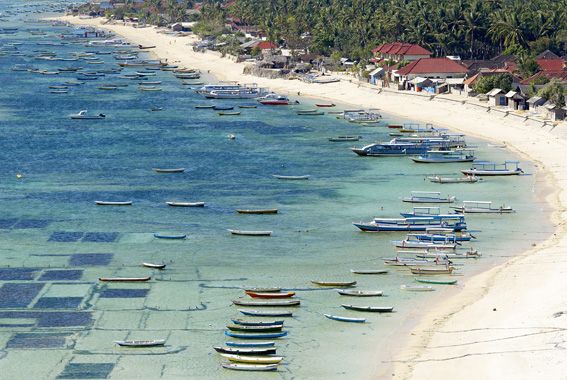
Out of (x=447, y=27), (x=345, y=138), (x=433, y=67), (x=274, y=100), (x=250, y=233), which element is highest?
(x=447, y=27)

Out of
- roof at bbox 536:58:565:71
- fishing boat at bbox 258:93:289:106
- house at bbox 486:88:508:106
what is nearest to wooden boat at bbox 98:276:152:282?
house at bbox 486:88:508:106

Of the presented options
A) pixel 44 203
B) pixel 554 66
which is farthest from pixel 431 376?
pixel 554 66

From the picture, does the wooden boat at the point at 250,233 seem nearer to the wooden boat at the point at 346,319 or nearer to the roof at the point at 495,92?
the wooden boat at the point at 346,319

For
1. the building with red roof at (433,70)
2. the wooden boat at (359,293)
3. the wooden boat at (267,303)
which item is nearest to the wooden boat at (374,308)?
the wooden boat at (359,293)

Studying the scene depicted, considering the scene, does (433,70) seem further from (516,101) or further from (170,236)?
(170,236)

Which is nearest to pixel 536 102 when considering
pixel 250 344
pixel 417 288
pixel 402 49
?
pixel 402 49

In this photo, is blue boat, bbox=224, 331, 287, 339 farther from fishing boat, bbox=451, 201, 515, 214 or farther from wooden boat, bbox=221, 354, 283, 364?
fishing boat, bbox=451, 201, 515, 214

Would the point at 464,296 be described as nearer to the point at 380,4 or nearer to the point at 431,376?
the point at 431,376
